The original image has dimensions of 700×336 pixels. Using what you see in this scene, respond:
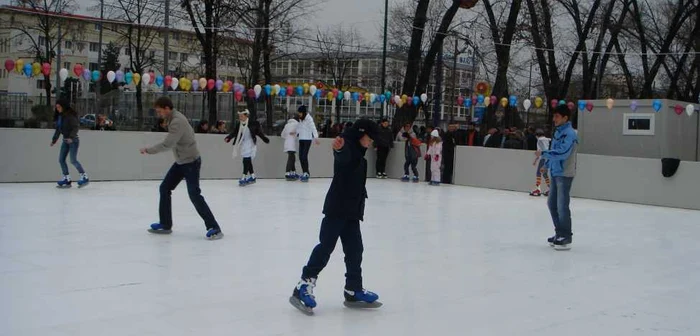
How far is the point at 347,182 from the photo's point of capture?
18.0 ft

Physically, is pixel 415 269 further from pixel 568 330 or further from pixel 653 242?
pixel 653 242

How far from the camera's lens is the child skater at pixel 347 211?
5.44 meters

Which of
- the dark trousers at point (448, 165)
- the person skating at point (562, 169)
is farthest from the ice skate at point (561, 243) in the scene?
the dark trousers at point (448, 165)

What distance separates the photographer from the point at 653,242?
379 inches

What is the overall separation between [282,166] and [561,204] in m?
10.1

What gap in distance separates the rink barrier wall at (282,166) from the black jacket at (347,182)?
10.2 metres

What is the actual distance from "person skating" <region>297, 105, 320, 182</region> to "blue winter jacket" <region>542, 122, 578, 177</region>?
28.6ft

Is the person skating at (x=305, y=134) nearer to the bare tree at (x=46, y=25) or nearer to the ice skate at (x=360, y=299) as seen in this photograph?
the ice skate at (x=360, y=299)

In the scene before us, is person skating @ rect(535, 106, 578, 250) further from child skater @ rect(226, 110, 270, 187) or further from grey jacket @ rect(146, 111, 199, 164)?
child skater @ rect(226, 110, 270, 187)

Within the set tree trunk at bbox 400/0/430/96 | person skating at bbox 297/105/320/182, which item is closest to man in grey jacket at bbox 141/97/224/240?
person skating at bbox 297/105/320/182

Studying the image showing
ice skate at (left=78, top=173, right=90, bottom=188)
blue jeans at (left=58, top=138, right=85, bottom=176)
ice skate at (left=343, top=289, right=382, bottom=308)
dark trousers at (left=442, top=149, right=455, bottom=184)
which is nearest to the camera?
ice skate at (left=343, top=289, right=382, bottom=308)

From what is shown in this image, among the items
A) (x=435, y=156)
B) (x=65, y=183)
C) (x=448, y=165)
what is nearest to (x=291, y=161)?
(x=435, y=156)

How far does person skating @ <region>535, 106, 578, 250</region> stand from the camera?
8453 millimetres

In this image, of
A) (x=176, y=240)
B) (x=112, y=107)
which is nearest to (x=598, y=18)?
(x=112, y=107)
